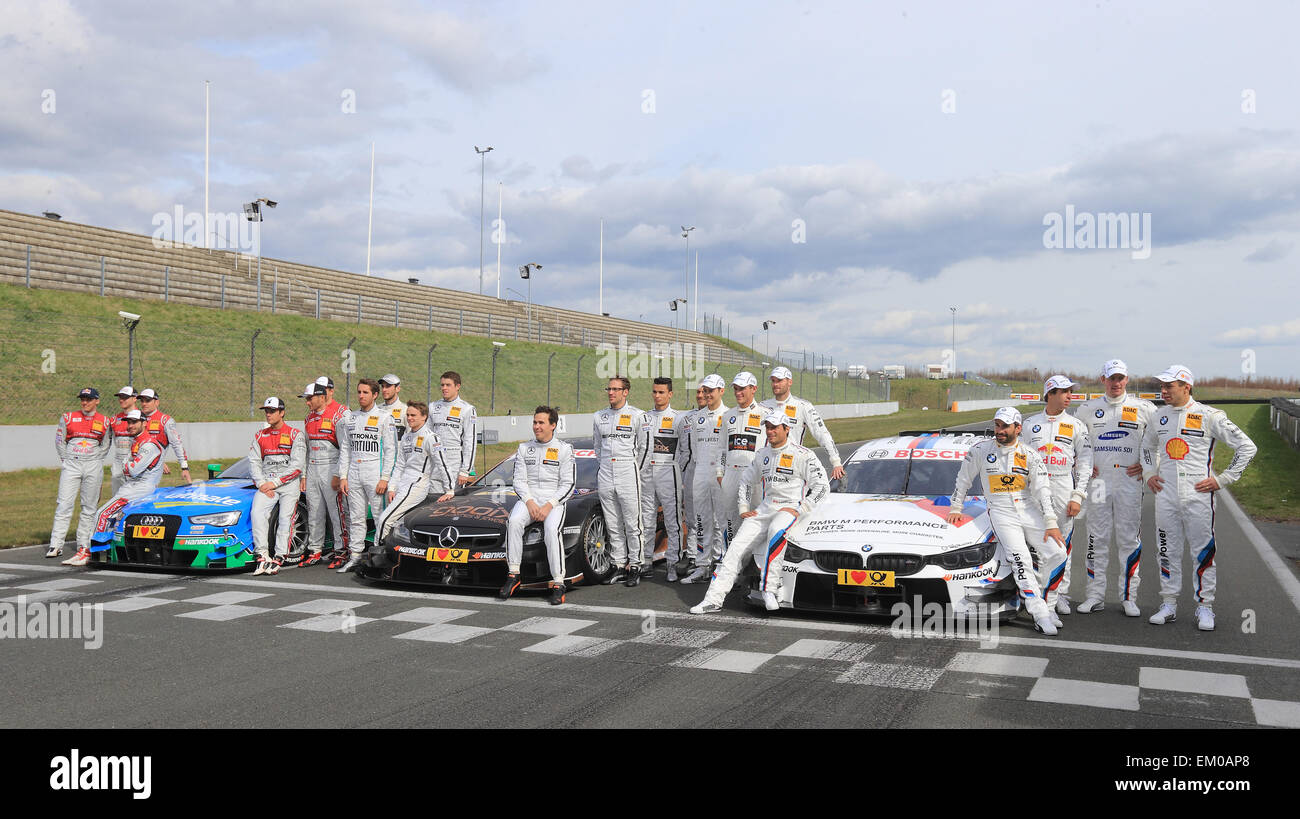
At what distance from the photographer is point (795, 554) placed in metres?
7.30

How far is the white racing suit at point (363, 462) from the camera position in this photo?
9.92 metres

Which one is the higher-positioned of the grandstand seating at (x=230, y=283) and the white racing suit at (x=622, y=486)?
the grandstand seating at (x=230, y=283)

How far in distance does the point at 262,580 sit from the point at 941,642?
6357 mm

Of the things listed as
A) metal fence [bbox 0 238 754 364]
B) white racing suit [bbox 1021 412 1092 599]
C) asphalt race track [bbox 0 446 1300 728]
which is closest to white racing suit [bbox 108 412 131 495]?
asphalt race track [bbox 0 446 1300 728]

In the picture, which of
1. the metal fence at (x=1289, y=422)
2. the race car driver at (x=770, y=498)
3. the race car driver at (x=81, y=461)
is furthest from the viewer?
the metal fence at (x=1289, y=422)

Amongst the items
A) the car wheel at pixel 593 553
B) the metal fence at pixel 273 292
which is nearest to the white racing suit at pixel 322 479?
the car wheel at pixel 593 553

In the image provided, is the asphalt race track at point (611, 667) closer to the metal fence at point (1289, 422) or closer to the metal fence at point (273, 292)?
the metal fence at point (1289, 422)

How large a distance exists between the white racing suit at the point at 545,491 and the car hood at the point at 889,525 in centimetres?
214

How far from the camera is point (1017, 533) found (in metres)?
7.00

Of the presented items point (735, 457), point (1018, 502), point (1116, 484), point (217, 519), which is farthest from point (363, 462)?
point (1116, 484)

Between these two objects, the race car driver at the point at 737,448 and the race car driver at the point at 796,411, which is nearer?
the race car driver at the point at 737,448

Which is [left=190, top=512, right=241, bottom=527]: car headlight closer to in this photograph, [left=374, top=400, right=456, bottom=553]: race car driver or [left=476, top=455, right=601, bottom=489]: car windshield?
[left=374, top=400, right=456, bottom=553]: race car driver

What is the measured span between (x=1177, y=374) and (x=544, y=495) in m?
5.38
